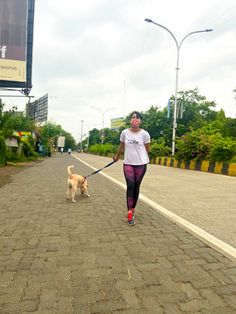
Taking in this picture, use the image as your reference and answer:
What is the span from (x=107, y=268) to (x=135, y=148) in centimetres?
247

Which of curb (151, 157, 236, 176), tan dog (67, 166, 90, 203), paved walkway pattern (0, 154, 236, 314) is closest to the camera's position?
paved walkway pattern (0, 154, 236, 314)

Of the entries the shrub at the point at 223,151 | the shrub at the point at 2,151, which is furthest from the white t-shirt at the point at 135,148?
the shrub at the point at 2,151

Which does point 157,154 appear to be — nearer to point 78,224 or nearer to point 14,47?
point 14,47

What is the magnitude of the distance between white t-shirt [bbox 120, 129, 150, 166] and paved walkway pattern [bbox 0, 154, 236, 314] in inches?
39.8

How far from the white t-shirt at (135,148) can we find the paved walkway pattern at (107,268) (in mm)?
1012

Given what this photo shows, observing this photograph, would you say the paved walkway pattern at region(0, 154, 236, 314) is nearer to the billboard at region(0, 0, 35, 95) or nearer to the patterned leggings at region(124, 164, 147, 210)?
the patterned leggings at region(124, 164, 147, 210)

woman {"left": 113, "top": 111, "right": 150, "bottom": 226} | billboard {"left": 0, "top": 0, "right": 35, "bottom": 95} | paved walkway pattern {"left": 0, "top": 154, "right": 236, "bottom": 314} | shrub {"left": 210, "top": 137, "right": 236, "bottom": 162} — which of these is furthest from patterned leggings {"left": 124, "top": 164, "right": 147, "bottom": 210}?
billboard {"left": 0, "top": 0, "right": 35, "bottom": 95}

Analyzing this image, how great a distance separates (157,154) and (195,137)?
Result: 407 inches

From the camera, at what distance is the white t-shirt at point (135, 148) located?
5.52 m

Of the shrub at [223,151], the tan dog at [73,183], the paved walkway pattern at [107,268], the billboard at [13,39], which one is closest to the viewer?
the paved walkway pattern at [107,268]

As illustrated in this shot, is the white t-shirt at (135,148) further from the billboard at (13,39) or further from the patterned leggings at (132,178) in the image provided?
the billboard at (13,39)

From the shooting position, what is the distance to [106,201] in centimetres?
766

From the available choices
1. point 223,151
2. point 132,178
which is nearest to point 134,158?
point 132,178

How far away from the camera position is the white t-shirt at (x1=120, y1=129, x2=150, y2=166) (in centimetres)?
552
